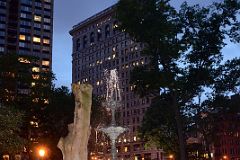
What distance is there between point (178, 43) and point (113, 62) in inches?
5019

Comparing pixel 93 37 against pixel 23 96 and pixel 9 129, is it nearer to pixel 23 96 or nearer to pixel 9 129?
pixel 23 96

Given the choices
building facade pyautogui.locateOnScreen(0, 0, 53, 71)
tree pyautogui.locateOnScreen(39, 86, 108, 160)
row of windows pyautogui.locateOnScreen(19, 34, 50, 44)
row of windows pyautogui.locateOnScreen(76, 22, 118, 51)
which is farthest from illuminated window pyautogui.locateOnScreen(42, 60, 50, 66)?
tree pyautogui.locateOnScreen(39, 86, 108, 160)

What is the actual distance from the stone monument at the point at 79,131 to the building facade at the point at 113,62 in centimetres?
12600

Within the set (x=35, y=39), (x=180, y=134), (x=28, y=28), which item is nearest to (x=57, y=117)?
(x=180, y=134)

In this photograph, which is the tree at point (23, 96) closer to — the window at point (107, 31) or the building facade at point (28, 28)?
the building facade at point (28, 28)

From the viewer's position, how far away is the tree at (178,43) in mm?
41750

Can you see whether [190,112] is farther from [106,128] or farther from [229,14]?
[106,128]

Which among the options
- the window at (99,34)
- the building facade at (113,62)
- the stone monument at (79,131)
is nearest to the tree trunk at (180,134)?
the stone monument at (79,131)

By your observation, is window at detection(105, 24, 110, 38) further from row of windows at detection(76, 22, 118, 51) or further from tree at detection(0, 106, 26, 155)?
tree at detection(0, 106, 26, 155)

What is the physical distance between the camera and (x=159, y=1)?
4278cm

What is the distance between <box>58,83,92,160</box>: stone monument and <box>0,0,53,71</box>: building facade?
147m

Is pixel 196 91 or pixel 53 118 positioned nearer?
pixel 196 91

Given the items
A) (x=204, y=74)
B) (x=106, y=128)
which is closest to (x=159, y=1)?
(x=204, y=74)

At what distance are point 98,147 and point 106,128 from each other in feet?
142
